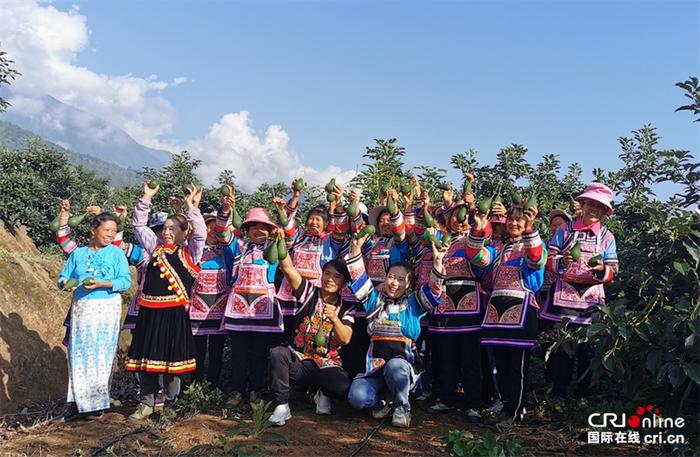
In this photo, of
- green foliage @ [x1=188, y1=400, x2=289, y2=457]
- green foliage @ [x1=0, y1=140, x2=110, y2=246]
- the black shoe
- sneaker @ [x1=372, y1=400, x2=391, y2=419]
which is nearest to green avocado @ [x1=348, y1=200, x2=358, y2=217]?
sneaker @ [x1=372, y1=400, x2=391, y2=419]

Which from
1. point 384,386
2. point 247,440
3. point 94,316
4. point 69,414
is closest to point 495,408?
point 384,386

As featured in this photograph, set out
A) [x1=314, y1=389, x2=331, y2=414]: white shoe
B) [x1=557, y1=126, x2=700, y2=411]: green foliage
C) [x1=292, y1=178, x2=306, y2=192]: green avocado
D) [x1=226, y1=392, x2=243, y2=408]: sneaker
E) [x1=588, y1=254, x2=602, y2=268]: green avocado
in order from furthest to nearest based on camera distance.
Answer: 1. [x1=292, y1=178, x2=306, y2=192]: green avocado
2. [x1=226, y1=392, x2=243, y2=408]: sneaker
3. [x1=314, y1=389, x2=331, y2=414]: white shoe
4. [x1=588, y1=254, x2=602, y2=268]: green avocado
5. [x1=557, y1=126, x2=700, y2=411]: green foliage

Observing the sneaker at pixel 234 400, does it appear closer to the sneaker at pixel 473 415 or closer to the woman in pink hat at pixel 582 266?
the sneaker at pixel 473 415

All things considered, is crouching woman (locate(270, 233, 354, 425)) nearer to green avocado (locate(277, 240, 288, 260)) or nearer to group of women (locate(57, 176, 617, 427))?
group of women (locate(57, 176, 617, 427))

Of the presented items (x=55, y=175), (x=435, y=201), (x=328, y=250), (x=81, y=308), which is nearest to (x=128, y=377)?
(x=81, y=308)

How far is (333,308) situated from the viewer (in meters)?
5.06

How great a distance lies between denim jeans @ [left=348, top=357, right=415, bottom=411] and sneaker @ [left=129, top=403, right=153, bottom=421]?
5.86ft

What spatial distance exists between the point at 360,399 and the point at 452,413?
3.09 ft

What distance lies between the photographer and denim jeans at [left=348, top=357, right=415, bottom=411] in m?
4.80

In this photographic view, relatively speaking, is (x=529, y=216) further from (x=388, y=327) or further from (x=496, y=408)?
(x=496, y=408)

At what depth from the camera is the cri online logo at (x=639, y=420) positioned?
13.8 ft

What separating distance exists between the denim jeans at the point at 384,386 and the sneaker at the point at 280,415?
1.73ft

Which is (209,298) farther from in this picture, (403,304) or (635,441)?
(635,441)

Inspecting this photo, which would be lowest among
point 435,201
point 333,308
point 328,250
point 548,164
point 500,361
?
point 500,361
